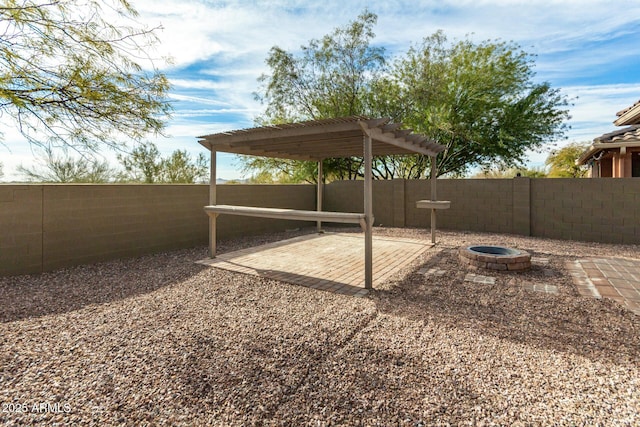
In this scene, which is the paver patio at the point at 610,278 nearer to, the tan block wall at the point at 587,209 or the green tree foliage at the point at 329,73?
the tan block wall at the point at 587,209

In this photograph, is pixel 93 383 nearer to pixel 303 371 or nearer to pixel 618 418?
pixel 303 371

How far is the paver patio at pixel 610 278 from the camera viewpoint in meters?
3.44

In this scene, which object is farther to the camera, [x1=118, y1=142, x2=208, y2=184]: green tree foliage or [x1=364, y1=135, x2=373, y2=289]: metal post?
[x1=118, y1=142, x2=208, y2=184]: green tree foliage

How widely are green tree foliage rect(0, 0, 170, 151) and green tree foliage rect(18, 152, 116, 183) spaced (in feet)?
4.50

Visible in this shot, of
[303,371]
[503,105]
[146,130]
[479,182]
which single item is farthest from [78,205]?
[503,105]

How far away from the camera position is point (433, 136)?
10.6 m

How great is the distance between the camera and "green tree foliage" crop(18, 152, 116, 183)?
261 inches

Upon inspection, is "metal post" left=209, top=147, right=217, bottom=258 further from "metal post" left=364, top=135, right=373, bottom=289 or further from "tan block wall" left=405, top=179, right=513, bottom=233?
"tan block wall" left=405, top=179, right=513, bottom=233

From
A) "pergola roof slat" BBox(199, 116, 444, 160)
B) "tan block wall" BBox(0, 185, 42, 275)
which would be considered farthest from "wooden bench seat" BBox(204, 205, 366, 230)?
"tan block wall" BBox(0, 185, 42, 275)

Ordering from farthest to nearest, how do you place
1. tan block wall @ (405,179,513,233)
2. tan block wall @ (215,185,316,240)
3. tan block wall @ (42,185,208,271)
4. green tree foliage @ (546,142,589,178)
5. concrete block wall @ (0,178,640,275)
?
1. green tree foliage @ (546,142,589,178)
2. tan block wall @ (405,179,513,233)
3. tan block wall @ (215,185,316,240)
4. tan block wall @ (42,185,208,271)
5. concrete block wall @ (0,178,640,275)

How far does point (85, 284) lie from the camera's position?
13.6 feet

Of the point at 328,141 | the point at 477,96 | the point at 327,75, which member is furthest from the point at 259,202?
the point at 477,96

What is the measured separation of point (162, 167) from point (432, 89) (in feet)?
30.4

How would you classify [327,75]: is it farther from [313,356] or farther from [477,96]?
[313,356]
